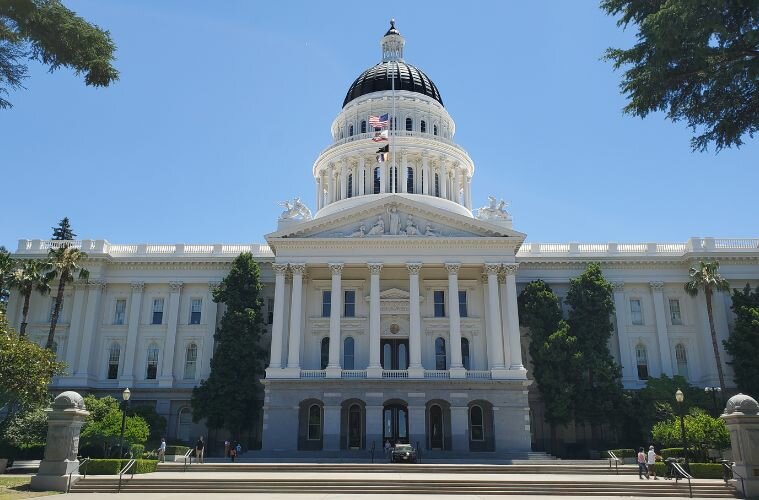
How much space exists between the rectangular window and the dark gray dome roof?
31166 millimetres

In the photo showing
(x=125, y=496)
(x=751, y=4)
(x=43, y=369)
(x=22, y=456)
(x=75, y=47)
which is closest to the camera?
(x=751, y=4)

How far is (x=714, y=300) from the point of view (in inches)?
1978

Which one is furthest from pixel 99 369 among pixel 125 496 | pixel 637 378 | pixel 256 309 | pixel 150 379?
pixel 637 378

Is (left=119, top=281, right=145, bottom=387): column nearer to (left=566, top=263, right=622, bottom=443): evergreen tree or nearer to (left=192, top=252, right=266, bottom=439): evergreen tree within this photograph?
(left=192, top=252, right=266, bottom=439): evergreen tree

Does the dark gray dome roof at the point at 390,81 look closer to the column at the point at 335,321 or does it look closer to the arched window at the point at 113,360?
the column at the point at 335,321

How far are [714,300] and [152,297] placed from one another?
44.4 metres

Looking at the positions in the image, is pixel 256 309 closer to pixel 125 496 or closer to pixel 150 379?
pixel 150 379

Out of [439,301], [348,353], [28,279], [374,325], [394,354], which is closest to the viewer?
[374,325]

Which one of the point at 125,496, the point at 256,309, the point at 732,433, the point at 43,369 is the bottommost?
the point at 125,496

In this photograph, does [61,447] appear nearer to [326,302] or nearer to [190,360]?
[326,302]

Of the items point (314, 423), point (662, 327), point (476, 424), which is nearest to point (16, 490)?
point (314, 423)

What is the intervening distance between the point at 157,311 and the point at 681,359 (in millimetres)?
41675

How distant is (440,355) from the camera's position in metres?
49.1

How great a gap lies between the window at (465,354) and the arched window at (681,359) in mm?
16384
